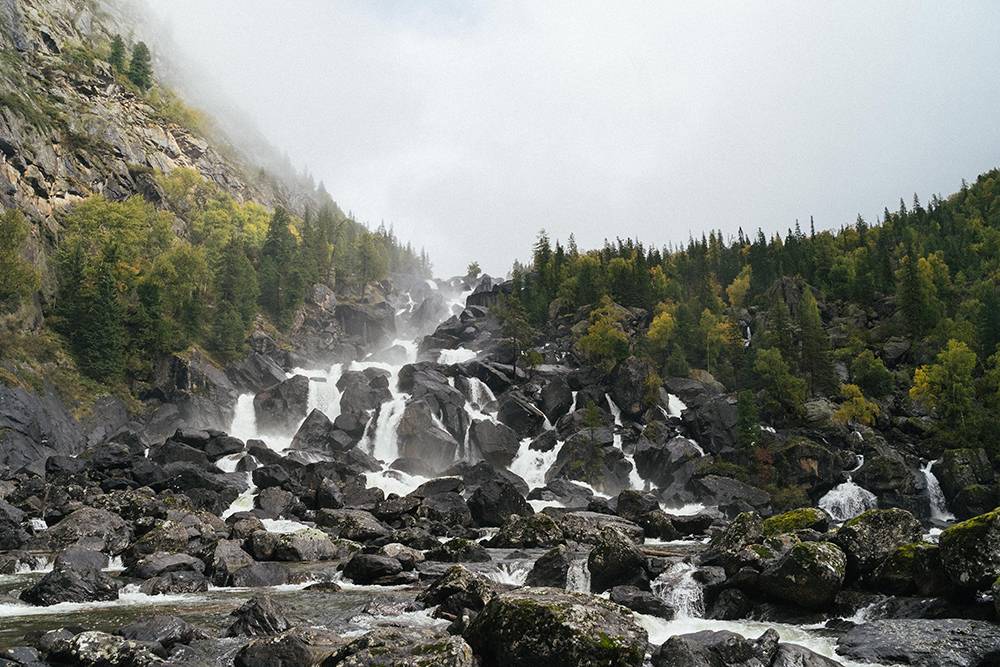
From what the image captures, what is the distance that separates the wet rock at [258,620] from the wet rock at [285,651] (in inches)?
103

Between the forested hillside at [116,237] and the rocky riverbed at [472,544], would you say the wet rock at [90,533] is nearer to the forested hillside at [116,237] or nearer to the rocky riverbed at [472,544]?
the rocky riverbed at [472,544]

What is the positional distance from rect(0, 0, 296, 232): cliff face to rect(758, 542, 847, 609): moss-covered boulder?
8663cm

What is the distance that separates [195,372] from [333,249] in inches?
2788

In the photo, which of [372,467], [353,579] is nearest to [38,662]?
[353,579]

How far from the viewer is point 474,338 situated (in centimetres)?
11494

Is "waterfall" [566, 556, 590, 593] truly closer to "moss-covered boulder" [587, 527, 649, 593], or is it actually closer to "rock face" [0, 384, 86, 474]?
"moss-covered boulder" [587, 527, 649, 593]

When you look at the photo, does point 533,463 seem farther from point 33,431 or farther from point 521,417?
point 33,431

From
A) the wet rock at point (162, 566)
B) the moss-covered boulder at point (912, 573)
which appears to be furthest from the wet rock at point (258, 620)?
the moss-covered boulder at point (912, 573)

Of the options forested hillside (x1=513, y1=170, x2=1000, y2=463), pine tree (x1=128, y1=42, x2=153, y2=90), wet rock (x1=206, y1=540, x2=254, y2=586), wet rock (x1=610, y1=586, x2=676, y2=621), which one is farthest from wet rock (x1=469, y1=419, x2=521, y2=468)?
pine tree (x1=128, y1=42, x2=153, y2=90)

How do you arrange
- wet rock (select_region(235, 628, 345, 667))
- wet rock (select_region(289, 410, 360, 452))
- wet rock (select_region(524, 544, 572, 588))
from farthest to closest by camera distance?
1. wet rock (select_region(289, 410, 360, 452))
2. wet rock (select_region(524, 544, 572, 588))
3. wet rock (select_region(235, 628, 345, 667))

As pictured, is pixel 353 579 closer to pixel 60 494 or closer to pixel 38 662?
pixel 38 662

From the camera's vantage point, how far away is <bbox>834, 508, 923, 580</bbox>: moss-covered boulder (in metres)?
19.7

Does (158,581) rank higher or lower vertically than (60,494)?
lower

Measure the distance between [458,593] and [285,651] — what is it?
6793mm
